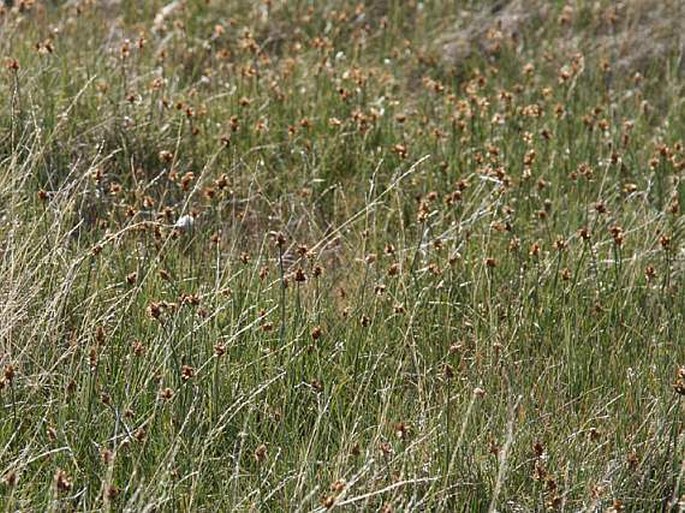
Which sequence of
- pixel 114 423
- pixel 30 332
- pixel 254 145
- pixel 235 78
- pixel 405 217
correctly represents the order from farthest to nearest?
pixel 235 78 → pixel 254 145 → pixel 405 217 → pixel 30 332 → pixel 114 423

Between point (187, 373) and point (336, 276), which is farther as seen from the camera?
point (336, 276)

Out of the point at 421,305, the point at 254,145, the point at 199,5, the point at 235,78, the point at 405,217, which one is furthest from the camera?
the point at 199,5

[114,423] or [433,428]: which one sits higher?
[114,423]

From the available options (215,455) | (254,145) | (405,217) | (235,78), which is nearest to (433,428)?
(215,455)

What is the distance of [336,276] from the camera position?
176 inches

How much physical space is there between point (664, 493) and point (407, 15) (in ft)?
14.1

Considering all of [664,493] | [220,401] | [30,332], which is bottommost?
[664,493]

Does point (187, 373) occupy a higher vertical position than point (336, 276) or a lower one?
higher

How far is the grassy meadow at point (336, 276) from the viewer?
3.36m

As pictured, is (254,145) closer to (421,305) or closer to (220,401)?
(421,305)

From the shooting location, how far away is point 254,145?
5473 mm

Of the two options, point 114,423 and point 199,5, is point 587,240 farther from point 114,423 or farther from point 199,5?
point 199,5

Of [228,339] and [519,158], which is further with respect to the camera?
[519,158]

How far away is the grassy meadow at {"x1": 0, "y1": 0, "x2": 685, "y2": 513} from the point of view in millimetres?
3359
